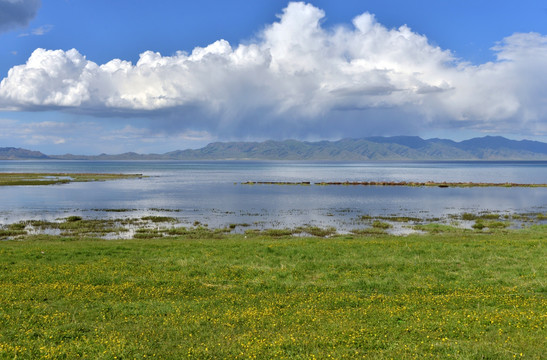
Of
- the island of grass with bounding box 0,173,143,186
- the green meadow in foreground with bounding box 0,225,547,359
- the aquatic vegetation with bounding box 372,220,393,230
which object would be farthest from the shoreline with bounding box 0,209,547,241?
the island of grass with bounding box 0,173,143,186

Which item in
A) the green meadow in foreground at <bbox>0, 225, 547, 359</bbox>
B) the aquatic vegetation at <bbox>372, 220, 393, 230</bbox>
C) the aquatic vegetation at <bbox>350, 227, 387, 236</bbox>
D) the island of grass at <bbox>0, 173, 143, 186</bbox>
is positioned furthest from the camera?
the island of grass at <bbox>0, 173, 143, 186</bbox>

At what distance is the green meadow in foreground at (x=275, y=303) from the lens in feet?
45.6

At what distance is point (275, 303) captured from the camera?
19.1m

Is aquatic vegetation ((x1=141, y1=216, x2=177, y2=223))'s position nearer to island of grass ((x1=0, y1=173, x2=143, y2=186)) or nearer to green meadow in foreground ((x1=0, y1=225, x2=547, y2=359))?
green meadow in foreground ((x1=0, y1=225, x2=547, y2=359))

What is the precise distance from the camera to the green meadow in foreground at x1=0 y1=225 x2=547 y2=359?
45.6 ft

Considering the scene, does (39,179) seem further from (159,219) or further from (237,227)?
(237,227)

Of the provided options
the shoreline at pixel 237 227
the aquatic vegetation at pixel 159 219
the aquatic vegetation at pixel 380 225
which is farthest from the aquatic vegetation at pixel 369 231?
the aquatic vegetation at pixel 159 219

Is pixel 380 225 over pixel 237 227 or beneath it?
over

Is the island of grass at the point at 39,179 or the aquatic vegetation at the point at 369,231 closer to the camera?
the aquatic vegetation at the point at 369,231

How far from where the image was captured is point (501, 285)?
2250 centimetres

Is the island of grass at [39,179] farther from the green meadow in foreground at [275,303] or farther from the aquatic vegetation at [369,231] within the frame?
the aquatic vegetation at [369,231]

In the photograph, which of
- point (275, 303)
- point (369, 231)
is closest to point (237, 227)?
point (369, 231)

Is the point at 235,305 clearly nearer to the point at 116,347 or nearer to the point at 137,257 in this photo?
the point at 116,347

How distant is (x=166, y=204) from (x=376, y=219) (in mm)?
44213
